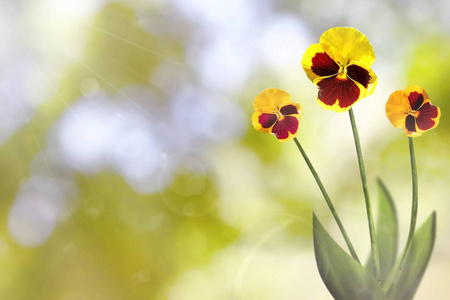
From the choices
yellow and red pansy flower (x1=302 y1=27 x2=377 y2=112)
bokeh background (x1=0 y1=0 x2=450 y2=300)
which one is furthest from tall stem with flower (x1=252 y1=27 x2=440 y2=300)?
bokeh background (x1=0 y1=0 x2=450 y2=300)

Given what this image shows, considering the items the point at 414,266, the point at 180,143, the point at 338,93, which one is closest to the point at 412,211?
the point at 414,266

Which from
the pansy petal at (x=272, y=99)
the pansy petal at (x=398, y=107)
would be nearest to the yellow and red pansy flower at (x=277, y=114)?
the pansy petal at (x=272, y=99)

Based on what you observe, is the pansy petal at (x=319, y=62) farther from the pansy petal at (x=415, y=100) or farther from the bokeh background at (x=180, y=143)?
the bokeh background at (x=180, y=143)

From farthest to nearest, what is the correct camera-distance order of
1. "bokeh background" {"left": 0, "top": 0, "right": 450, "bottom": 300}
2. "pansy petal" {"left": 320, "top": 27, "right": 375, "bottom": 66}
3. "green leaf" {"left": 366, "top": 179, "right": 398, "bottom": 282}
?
"bokeh background" {"left": 0, "top": 0, "right": 450, "bottom": 300} → "green leaf" {"left": 366, "top": 179, "right": 398, "bottom": 282} → "pansy petal" {"left": 320, "top": 27, "right": 375, "bottom": 66}

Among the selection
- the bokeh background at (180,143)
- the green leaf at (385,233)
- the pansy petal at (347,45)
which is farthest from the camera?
the bokeh background at (180,143)

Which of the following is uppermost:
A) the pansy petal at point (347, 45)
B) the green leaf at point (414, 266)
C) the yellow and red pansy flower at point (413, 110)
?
the yellow and red pansy flower at point (413, 110)

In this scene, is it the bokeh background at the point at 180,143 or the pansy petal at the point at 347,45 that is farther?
the bokeh background at the point at 180,143

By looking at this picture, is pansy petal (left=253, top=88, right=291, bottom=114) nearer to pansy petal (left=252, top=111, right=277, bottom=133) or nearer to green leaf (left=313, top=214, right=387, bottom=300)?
pansy petal (left=252, top=111, right=277, bottom=133)

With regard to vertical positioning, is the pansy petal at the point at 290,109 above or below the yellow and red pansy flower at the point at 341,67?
below
